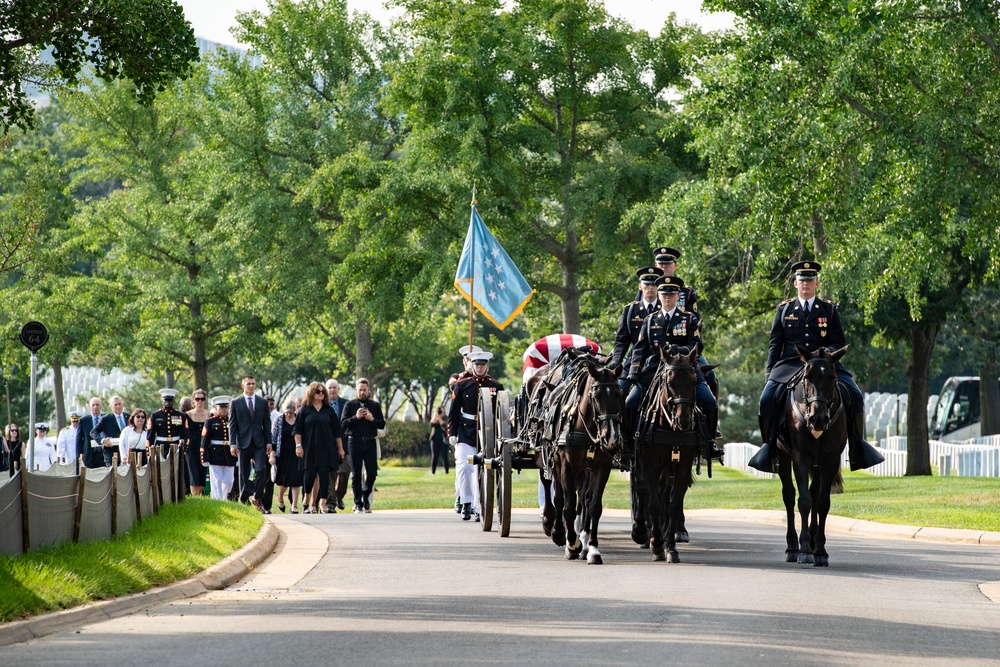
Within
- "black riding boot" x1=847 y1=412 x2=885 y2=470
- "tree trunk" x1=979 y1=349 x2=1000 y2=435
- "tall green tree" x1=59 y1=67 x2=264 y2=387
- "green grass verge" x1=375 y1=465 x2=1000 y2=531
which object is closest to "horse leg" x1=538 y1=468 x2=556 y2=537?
"black riding boot" x1=847 y1=412 x2=885 y2=470

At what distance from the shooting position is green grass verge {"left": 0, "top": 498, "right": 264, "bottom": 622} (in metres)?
9.75

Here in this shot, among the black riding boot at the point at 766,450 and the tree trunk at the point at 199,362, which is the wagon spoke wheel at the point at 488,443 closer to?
the black riding boot at the point at 766,450

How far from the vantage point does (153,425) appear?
23.0 m

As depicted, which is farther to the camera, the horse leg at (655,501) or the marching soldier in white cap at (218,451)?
the marching soldier in white cap at (218,451)

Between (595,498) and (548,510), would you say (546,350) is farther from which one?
(595,498)

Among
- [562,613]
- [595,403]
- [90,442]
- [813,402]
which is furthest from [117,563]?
[90,442]

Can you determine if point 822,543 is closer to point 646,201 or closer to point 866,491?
point 866,491

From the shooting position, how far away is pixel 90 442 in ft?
85.1

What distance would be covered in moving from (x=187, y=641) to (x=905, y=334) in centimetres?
2646

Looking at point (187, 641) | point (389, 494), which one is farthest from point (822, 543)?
point (389, 494)

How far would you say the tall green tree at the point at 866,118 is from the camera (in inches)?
812

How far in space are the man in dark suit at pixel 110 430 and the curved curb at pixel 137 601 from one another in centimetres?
1082

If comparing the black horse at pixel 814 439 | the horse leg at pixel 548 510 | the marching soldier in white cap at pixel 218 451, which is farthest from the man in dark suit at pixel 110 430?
the black horse at pixel 814 439

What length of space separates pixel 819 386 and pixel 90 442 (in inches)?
635
